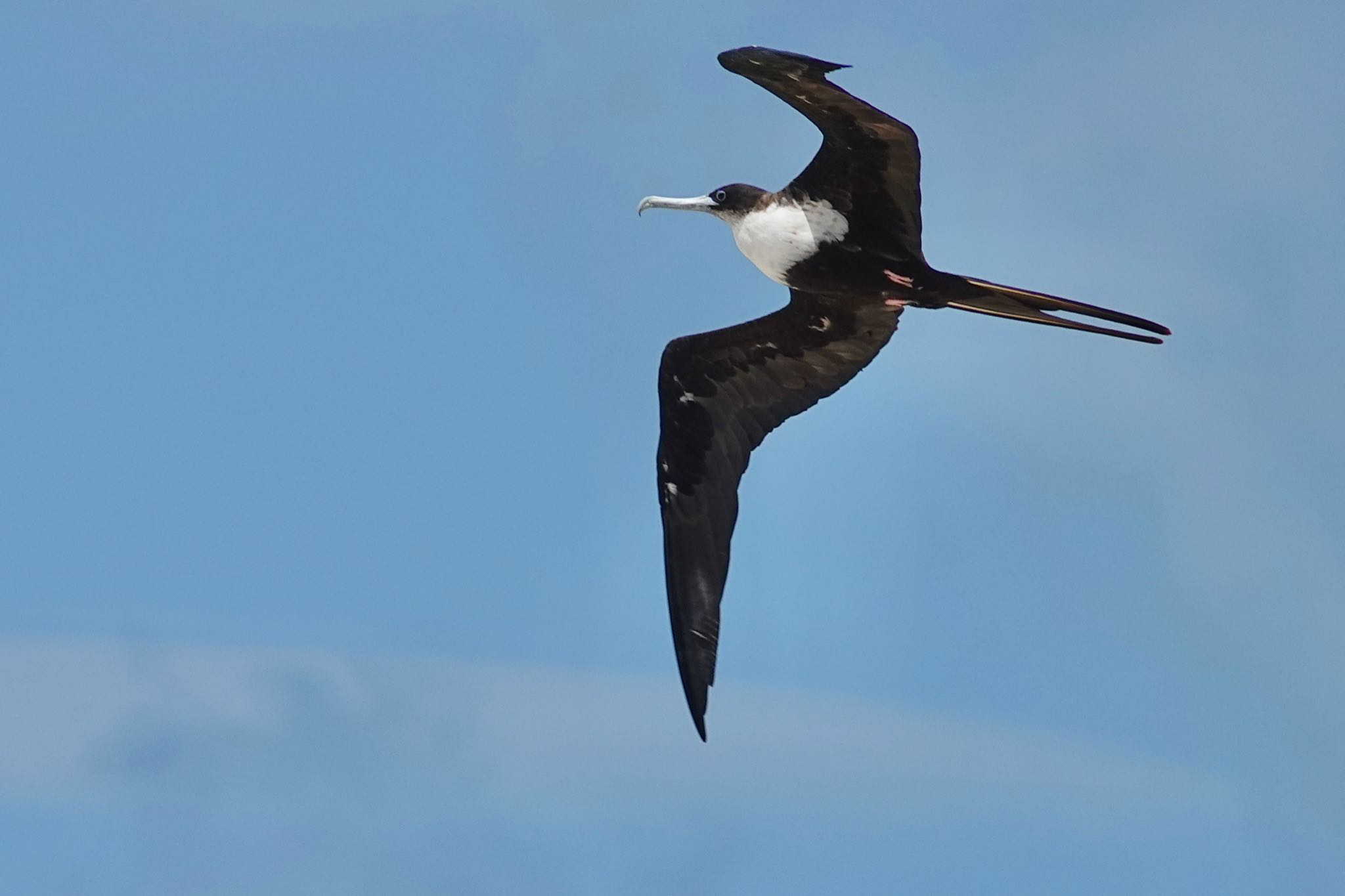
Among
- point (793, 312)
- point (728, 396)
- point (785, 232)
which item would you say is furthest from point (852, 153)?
point (728, 396)

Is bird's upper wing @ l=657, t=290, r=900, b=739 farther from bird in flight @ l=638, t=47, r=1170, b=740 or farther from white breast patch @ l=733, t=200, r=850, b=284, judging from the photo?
white breast patch @ l=733, t=200, r=850, b=284

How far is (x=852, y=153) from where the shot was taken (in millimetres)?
12320

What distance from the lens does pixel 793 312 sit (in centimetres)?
1387

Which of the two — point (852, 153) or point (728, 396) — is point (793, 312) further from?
point (852, 153)

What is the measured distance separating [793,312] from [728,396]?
73cm

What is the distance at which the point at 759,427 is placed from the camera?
46.2 feet

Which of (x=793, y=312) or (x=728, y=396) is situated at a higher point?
(x=793, y=312)

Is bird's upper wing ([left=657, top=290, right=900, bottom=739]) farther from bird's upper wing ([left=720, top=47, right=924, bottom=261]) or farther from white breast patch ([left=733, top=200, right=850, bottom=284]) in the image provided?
bird's upper wing ([left=720, top=47, right=924, bottom=261])

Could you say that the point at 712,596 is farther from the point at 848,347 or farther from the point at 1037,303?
the point at 1037,303

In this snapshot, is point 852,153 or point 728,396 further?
point 728,396

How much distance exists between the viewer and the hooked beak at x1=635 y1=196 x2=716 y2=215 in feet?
44.4

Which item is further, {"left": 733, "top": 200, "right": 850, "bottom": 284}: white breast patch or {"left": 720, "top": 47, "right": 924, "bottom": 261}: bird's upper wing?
{"left": 733, "top": 200, "right": 850, "bottom": 284}: white breast patch

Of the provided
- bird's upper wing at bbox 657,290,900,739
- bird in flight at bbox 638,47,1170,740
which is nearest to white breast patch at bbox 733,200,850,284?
bird in flight at bbox 638,47,1170,740

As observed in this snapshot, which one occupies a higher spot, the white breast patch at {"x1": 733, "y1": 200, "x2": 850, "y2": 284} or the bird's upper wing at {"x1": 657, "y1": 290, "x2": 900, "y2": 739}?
the white breast patch at {"x1": 733, "y1": 200, "x2": 850, "y2": 284}
